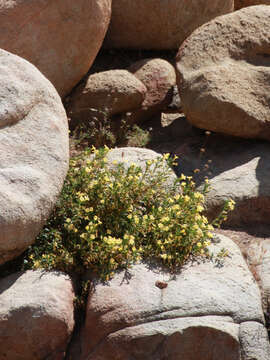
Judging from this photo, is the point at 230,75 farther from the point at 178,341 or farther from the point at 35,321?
the point at 35,321

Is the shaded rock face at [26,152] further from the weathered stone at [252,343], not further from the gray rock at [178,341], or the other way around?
the weathered stone at [252,343]

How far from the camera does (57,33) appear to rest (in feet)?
21.8

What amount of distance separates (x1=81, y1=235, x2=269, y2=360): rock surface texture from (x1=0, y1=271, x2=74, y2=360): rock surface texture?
185 mm

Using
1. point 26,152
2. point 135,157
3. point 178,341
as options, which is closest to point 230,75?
point 135,157

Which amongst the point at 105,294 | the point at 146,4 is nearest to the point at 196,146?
the point at 146,4

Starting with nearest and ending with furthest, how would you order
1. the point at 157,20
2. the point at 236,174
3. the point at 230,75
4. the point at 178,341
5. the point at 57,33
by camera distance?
the point at 178,341, the point at 236,174, the point at 230,75, the point at 57,33, the point at 157,20

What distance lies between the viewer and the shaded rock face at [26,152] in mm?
4406

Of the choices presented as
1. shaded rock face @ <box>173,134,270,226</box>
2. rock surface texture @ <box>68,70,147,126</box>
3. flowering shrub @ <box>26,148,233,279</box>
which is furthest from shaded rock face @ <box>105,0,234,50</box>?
flowering shrub @ <box>26,148,233,279</box>

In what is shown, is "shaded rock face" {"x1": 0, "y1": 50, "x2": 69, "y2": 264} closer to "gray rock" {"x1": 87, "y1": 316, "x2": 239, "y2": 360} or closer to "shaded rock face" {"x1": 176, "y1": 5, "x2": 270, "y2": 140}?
"gray rock" {"x1": 87, "y1": 316, "x2": 239, "y2": 360}

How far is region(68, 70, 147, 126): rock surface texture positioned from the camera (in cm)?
699

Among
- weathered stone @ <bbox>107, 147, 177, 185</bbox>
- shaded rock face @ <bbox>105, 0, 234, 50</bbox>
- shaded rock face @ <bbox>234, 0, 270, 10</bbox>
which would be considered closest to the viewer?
weathered stone @ <bbox>107, 147, 177, 185</bbox>

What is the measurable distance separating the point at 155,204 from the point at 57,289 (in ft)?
4.15

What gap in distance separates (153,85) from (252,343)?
386cm

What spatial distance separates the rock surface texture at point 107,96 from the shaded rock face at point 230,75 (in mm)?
653
